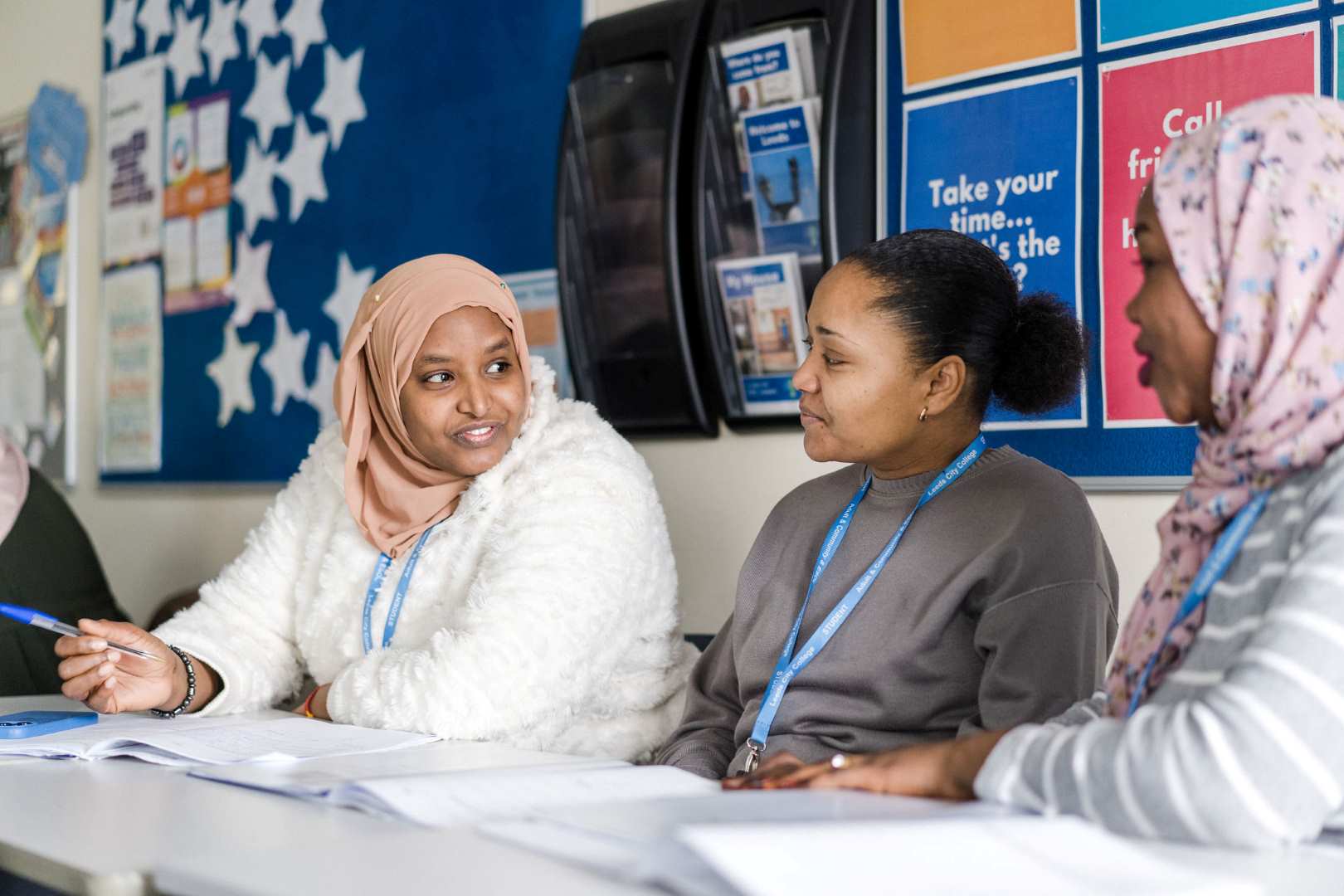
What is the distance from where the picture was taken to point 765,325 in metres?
2.26

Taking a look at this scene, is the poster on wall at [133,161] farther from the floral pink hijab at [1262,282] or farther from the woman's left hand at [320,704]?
the floral pink hijab at [1262,282]

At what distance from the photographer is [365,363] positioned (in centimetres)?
215

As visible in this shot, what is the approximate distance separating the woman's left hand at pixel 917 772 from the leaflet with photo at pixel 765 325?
1129mm

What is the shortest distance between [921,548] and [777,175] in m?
0.85

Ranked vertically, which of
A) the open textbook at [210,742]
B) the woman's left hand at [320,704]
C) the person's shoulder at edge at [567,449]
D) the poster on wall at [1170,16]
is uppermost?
the poster on wall at [1170,16]

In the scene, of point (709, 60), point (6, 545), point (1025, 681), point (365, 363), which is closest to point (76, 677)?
point (365, 363)

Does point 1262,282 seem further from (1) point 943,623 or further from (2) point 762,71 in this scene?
(2) point 762,71

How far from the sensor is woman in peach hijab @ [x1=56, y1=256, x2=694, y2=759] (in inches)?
68.3

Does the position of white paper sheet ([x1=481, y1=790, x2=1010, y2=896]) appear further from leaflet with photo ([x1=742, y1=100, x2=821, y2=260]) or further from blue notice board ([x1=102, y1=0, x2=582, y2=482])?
blue notice board ([x1=102, y1=0, x2=582, y2=482])

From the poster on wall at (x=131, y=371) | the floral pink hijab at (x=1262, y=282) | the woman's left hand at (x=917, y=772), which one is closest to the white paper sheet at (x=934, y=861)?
the woman's left hand at (x=917, y=772)

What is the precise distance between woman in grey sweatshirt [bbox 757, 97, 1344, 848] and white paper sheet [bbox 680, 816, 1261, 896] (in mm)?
79

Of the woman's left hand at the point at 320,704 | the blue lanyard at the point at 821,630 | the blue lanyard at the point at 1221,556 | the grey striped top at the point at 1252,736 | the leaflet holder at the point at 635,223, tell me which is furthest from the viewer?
the leaflet holder at the point at 635,223

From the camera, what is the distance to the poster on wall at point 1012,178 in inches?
74.7

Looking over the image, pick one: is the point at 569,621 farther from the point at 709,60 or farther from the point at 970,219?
the point at 709,60
